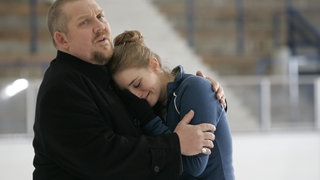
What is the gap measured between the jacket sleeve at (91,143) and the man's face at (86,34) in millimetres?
130

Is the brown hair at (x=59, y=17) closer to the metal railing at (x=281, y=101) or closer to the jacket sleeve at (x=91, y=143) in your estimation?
the jacket sleeve at (x=91, y=143)

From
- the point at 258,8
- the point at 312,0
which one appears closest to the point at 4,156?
the point at 258,8

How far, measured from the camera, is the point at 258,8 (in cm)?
942

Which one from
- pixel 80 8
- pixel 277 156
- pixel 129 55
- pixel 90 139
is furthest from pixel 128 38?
pixel 277 156

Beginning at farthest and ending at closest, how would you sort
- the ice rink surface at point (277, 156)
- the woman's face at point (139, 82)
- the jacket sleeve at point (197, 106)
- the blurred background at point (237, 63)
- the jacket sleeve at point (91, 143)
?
the ice rink surface at point (277, 156) < the blurred background at point (237, 63) < the woman's face at point (139, 82) < the jacket sleeve at point (197, 106) < the jacket sleeve at point (91, 143)

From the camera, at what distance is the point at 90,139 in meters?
1.57

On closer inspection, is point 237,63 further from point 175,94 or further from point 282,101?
point 175,94

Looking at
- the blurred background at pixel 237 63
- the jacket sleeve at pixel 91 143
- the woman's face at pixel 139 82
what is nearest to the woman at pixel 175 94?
the woman's face at pixel 139 82

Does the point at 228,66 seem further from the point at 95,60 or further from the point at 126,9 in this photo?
the point at 95,60

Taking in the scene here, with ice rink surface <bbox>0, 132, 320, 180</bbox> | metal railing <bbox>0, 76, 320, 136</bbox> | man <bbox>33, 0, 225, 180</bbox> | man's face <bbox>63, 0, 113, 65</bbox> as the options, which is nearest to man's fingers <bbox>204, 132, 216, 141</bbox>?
man <bbox>33, 0, 225, 180</bbox>

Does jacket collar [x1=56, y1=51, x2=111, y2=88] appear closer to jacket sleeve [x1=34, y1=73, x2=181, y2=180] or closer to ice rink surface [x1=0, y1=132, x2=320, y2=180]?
jacket sleeve [x1=34, y1=73, x2=181, y2=180]

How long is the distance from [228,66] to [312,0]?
1.98 m

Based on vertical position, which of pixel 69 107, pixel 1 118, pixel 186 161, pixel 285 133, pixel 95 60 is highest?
pixel 95 60

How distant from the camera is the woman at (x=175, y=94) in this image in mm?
1697
